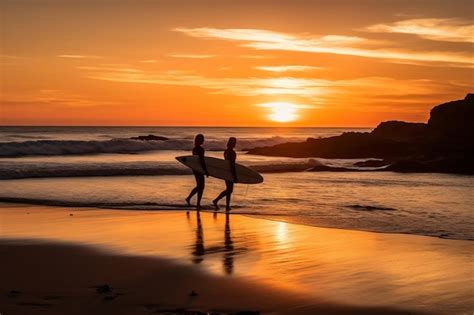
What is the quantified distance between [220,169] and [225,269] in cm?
932

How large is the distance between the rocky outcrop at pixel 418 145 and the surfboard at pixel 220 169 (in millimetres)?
17723

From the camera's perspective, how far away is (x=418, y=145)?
4616 centimetres

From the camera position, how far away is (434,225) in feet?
49.6

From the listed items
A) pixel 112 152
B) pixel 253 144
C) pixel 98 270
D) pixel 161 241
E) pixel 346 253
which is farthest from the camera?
pixel 253 144

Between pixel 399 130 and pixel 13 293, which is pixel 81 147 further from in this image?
pixel 13 293

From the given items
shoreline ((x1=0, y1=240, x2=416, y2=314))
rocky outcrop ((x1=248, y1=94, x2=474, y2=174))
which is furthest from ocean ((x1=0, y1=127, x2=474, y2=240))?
shoreline ((x1=0, y1=240, x2=416, y2=314))

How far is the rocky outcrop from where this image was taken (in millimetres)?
35406

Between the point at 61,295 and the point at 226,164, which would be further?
the point at 226,164

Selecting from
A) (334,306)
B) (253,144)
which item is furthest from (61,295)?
(253,144)

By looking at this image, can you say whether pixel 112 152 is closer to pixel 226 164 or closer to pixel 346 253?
pixel 226 164

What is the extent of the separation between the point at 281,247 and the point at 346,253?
129 centimetres

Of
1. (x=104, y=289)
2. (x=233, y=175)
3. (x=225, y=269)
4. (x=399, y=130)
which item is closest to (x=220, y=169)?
(x=233, y=175)

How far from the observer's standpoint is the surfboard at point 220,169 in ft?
61.3

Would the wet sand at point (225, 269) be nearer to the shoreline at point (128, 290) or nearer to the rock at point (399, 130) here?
the shoreline at point (128, 290)
